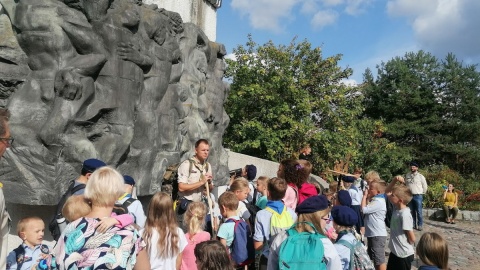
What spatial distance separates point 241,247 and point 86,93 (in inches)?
120

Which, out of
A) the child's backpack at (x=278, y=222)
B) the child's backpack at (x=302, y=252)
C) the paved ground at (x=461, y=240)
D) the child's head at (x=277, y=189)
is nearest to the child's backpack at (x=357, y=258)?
the child's backpack at (x=302, y=252)

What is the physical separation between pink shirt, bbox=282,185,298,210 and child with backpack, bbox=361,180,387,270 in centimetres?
165

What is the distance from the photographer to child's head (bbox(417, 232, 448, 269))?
3.51 metres

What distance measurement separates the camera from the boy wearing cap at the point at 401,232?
5.52m

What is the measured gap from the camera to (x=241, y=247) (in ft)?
15.7

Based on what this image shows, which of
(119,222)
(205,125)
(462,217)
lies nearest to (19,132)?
(119,222)

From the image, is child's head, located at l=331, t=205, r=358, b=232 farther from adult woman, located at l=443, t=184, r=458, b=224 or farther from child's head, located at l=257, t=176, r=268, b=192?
adult woman, located at l=443, t=184, r=458, b=224

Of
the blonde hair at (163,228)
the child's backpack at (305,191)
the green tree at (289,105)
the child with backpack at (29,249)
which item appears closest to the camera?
the child with backpack at (29,249)

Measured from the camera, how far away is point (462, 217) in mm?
17781

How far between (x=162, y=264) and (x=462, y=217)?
16.2 metres

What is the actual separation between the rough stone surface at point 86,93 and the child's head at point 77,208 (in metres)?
2.95

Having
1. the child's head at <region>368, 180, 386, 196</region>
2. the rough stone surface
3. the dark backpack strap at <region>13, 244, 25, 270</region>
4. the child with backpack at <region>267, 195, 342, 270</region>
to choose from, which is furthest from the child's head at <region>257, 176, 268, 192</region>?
the dark backpack strap at <region>13, 244, 25, 270</region>

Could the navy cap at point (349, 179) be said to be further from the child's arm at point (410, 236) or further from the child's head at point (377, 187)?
the child's arm at point (410, 236)

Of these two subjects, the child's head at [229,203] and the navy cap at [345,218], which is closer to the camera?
the navy cap at [345,218]
